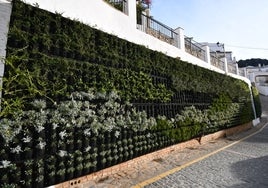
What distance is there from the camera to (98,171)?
18.8ft

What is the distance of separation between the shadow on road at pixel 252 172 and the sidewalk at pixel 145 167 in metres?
1.56

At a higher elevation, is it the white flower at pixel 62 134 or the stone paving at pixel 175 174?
the white flower at pixel 62 134

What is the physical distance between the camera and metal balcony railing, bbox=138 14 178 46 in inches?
381

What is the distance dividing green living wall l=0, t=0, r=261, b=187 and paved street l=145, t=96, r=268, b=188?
1.46 metres

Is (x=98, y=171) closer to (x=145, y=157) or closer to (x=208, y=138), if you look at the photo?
(x=145, y=157)

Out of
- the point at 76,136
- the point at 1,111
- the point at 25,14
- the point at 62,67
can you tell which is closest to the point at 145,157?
the point at 76,136

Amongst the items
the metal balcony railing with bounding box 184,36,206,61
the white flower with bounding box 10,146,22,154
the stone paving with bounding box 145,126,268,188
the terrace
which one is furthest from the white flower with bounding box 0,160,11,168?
the metal balcony railing with bounding box 184,36,206,61

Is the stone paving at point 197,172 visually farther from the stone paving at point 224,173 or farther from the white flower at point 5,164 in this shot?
the white flower at point 5,164

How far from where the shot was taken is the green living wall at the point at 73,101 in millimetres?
4293

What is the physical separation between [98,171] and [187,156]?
12.9 feet

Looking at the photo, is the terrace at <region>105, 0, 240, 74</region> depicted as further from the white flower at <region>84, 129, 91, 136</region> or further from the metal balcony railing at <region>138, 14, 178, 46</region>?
the white flower at <region>84, 129, 91, 136</region>

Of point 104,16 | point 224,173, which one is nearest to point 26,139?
point 104,16

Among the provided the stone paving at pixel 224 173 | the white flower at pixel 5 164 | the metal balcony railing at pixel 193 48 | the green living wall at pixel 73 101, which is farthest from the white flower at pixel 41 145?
the metal balcony railing at pixel 193 48

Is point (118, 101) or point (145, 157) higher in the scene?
point (118, 101)
